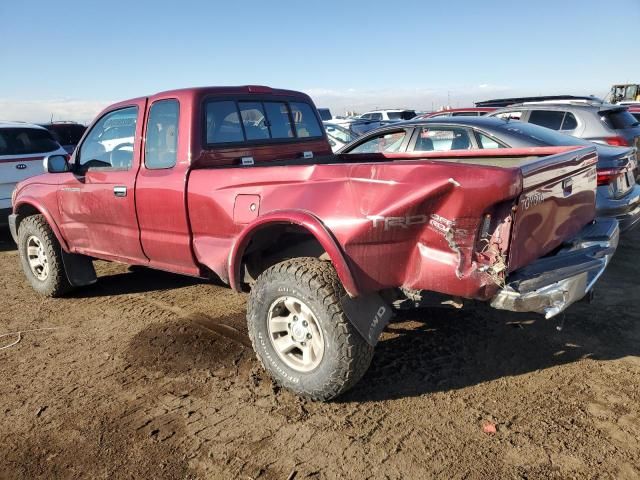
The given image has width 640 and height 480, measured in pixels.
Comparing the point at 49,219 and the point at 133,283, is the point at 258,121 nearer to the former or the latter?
the point at 49,219

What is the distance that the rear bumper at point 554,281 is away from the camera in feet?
9.15

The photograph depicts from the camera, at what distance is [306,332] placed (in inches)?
127

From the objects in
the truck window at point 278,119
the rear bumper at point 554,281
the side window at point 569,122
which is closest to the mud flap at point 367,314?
the rear bumper at point 554,281

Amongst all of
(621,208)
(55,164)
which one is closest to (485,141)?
(621,208)

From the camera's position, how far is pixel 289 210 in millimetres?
3121

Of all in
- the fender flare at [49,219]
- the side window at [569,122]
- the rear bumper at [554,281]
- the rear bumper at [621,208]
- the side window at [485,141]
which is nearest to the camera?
the rear bumper at [554,281]

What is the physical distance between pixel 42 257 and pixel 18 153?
139 inches

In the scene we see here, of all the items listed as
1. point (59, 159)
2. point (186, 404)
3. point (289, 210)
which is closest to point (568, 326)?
point (289, 210)

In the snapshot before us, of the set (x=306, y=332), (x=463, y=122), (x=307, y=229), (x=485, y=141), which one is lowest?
(x=306, y=332)

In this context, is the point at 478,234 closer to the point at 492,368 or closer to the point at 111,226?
the point at 492,368

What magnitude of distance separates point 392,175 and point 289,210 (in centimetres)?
69

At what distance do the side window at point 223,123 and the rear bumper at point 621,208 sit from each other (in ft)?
11.3

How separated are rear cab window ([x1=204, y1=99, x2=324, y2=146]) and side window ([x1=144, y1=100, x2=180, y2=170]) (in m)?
0.27

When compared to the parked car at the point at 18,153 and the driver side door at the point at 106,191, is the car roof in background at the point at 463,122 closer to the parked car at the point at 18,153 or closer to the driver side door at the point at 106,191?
the driver side door at the point at 106,191
